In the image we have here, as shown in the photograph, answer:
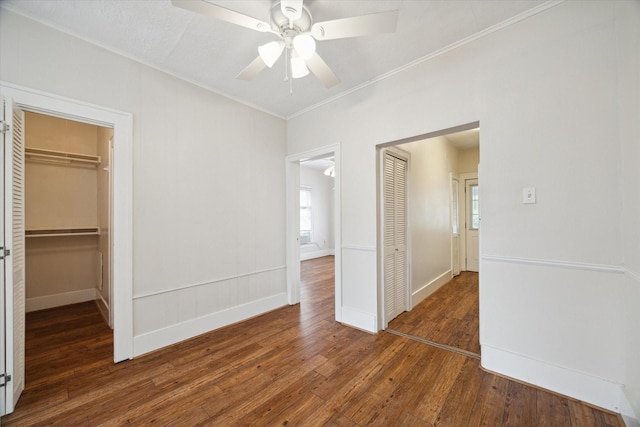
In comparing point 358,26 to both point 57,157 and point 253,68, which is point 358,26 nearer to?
point 253,68

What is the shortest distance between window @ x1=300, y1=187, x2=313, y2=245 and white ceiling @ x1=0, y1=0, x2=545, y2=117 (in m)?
5.11

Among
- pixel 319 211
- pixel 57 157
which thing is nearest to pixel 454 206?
pixel 319 211

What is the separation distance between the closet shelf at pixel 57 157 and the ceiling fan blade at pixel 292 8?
3.92m

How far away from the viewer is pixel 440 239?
178 inches

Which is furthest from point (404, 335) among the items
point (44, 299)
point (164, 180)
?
point (44, 299)

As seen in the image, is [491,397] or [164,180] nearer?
[491,397]

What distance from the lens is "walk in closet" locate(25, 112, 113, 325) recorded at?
11.2 feet

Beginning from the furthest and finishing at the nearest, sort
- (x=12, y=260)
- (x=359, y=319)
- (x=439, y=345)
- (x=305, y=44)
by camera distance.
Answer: (x=359, y=319)
(x=439, y=345)
(x=12, y=260)
(x=305, y=44)

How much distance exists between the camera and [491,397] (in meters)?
1.75

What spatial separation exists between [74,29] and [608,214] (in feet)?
13.8

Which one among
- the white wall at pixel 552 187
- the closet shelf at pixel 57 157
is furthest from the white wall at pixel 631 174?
the closet shelf at pixel 57 157

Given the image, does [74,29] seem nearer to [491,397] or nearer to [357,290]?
[357,290]

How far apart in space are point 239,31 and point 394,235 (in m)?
2.65

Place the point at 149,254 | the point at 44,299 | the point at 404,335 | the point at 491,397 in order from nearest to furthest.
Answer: the point at 491,397 → the point at 149,254 → the point at 404,335 → the point at 44,299
